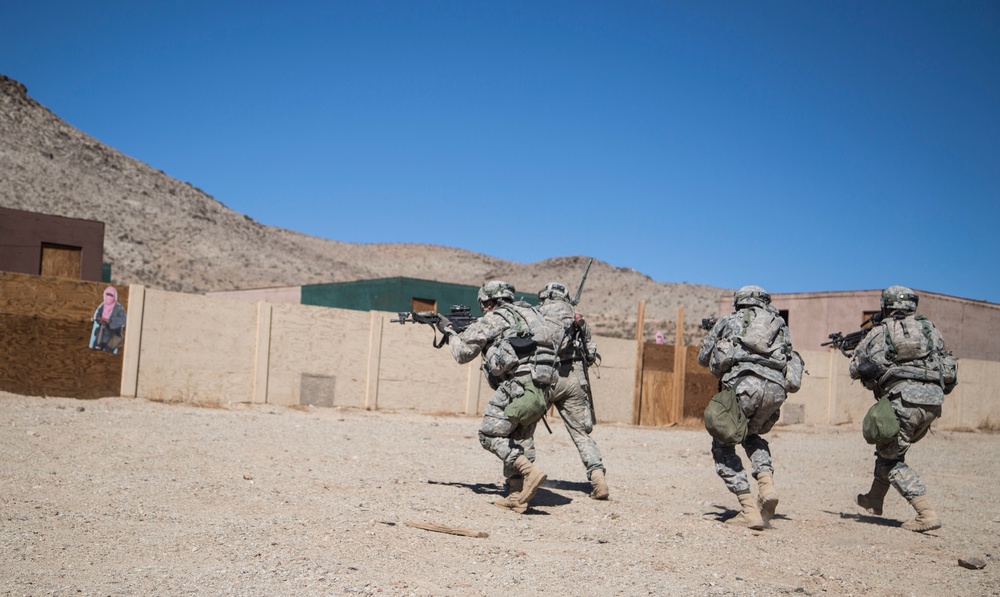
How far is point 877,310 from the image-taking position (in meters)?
25.9

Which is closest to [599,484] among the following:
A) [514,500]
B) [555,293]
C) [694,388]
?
[514,500]

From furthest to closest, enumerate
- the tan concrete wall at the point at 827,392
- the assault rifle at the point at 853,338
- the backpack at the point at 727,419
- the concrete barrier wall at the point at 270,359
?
the tan concrete wall at the point at 827,392 < the concrete barrier wall at the point at 270,359 < the assault rifle at the point at 853,338 < the backpack at the point at 727,419

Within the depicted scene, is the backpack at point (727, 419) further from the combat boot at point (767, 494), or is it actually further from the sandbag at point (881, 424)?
the sandbag at point (881, 424)

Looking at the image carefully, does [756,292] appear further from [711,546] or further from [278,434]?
[278,434]

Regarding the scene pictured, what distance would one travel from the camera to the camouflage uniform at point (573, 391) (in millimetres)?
7938

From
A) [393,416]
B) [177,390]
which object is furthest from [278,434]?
[393,416]

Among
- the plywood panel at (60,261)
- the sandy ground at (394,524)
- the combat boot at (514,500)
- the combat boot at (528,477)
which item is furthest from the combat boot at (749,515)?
the plywood panel at (60,261)

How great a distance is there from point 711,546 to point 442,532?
1889 millimetres

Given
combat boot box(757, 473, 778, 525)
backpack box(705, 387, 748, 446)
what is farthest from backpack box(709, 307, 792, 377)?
combat boot box(757, 473, 778, 525)

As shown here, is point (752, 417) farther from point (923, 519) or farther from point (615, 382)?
point (615, 382)

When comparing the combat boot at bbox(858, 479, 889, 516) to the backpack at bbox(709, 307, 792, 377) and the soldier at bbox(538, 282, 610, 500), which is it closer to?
the backpack at bbox(709, 307, 792, 377)

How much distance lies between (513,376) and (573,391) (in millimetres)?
922

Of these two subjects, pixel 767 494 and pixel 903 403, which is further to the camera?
pixel 903 403

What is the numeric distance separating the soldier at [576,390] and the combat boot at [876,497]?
88.0 inches
